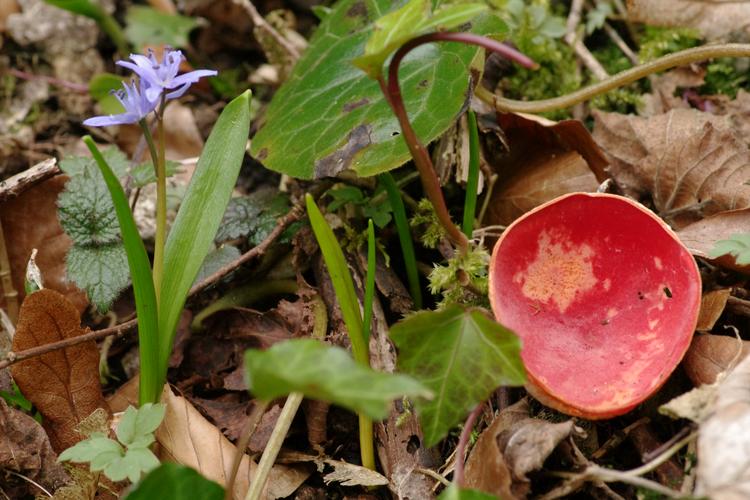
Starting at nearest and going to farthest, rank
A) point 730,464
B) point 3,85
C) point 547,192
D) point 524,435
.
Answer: point 730,464 < point 524,435 < point 547,192 < point 3,85

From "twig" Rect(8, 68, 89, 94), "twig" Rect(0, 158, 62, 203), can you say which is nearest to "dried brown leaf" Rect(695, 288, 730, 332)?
"twig" Rect(0, 158, 62, 203)

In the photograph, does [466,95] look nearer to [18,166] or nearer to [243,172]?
[243,172]

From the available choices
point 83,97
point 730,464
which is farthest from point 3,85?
point 730,464

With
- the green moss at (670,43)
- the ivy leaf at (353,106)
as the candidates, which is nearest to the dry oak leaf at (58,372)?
the ivy leaf at (353,106)

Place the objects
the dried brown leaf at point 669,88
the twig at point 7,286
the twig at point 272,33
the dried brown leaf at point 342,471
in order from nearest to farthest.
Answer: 1. the dried brown leaf at point 342,471
2. the twig at point 7,286
3. the dried brown leaf at point 669,88
4. the twig at point 272,33

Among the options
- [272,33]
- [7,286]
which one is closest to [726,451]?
[7,286]

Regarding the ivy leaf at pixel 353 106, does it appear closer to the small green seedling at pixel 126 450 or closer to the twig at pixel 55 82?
the small green seedling at pixel 126 450

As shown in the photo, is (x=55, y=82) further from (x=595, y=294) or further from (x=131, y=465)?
(x=595, y=294)
